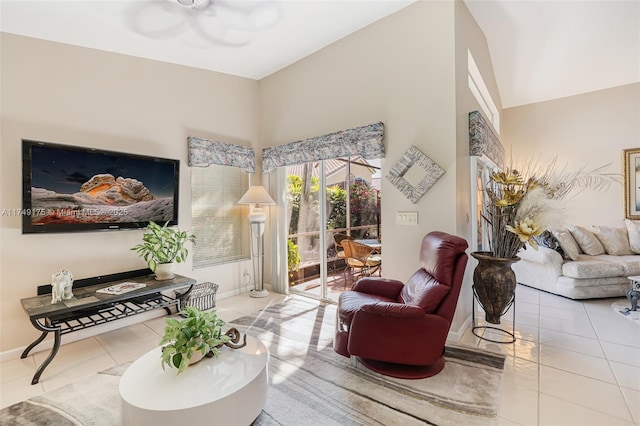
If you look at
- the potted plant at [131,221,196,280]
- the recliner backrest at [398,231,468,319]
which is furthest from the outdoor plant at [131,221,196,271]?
the recliner backrest at [398,231,468,319]

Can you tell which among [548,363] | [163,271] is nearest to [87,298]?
[163,271]

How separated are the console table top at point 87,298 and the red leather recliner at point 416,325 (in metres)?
2.02

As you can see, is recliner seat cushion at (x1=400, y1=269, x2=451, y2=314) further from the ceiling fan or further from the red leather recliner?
the ceiling fan

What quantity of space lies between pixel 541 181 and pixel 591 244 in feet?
9.22

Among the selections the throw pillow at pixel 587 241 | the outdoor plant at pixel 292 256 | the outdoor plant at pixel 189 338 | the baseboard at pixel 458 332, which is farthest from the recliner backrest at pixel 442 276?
the throw pillow at pixel 587 241

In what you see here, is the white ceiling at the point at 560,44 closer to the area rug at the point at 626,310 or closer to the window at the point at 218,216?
the area rug at the point at 626,310

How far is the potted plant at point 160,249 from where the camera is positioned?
3133mm

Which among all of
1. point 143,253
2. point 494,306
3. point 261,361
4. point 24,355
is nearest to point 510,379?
point 494,306

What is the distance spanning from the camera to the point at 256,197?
407 centimetres

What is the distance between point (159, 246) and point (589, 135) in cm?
681

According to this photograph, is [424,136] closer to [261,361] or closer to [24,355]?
[261,361]

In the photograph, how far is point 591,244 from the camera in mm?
4320

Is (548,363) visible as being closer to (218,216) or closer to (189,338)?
(189,338)

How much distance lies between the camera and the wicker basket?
349 centimetres
